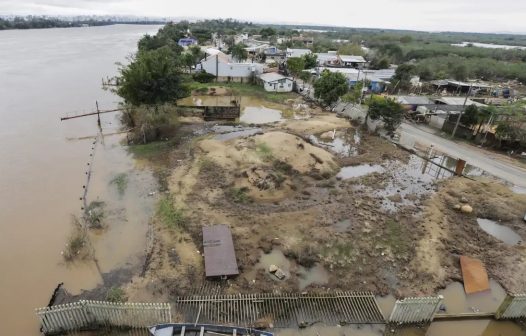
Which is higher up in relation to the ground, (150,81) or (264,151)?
(150,81)

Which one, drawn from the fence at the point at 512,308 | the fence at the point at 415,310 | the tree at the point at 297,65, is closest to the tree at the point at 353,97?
the tree at the point at 297,65

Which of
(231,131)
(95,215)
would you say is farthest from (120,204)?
(231,131)

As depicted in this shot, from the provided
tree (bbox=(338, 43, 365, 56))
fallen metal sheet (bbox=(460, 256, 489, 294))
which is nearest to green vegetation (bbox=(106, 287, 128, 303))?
fallen metal sheet (bbox=(460, 256, 489, 294))

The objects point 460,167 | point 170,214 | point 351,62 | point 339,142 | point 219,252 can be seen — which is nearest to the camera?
point 219,252

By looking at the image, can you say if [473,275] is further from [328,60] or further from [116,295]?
[328,60]

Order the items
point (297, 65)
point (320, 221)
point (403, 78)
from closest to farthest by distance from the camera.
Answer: point (320, 221)
point (403, 78)
point (297, 65)

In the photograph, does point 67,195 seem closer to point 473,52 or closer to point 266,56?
point 266,56

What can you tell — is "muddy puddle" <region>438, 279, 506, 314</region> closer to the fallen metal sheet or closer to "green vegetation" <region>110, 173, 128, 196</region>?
the fallen metal sheet
